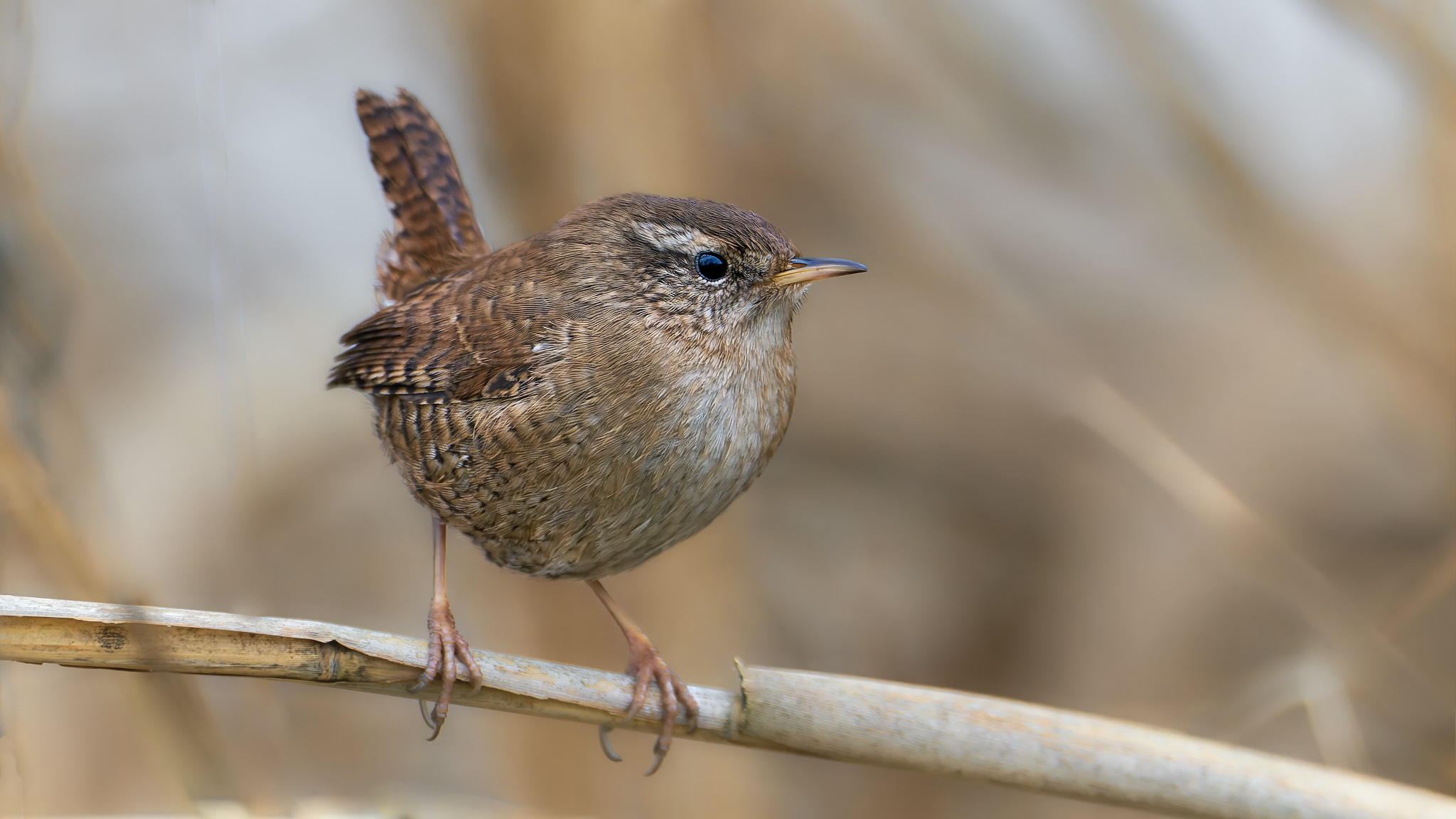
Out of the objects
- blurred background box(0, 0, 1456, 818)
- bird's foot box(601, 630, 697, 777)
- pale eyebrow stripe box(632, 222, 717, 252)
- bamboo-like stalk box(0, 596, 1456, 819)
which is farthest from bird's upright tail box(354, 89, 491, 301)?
bamboo-like stalk box(0, 596, 1456, 819)

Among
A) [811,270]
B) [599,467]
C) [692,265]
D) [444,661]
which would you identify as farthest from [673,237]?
[444,661]

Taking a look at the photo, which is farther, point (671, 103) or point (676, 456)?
point (671, 103)

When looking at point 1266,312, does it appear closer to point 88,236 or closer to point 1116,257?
point 1116,257

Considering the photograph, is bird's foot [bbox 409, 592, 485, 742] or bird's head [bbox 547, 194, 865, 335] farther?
bird's head [bbox 547, 194, 865, 335]

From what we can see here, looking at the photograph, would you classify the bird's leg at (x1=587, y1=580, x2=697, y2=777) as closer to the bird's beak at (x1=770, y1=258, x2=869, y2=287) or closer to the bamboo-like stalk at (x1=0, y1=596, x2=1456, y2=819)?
the bamboo-like stalk at (x1=0, y1=596, x2=1456, y2=819)

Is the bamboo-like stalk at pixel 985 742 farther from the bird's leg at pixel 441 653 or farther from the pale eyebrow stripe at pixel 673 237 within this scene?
the pale eyebrow stripe at pixel 673 237

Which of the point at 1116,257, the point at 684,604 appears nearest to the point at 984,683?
the point at 684,604

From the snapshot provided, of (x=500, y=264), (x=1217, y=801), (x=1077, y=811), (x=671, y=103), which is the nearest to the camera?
(x=1217, y=801)
